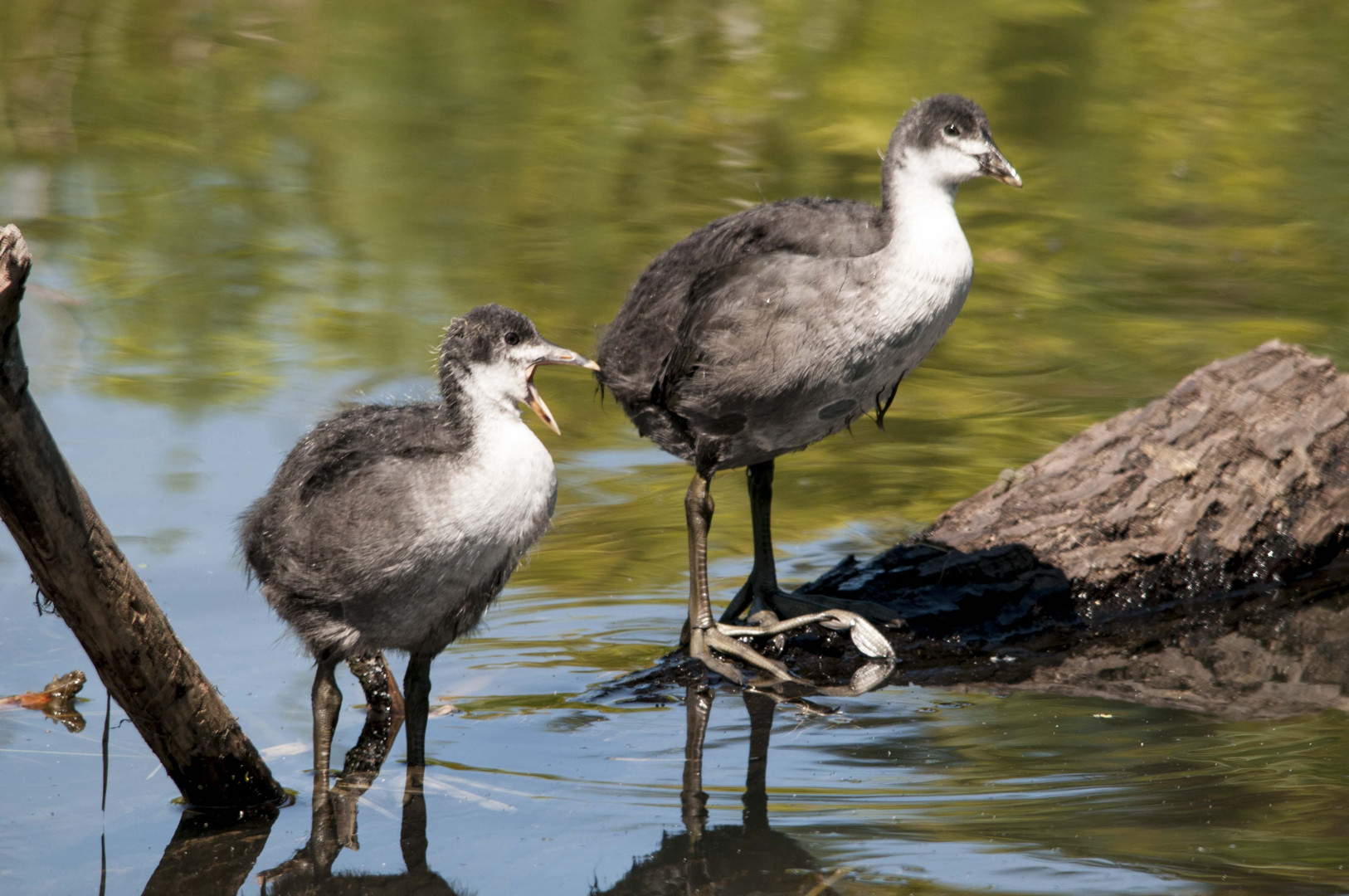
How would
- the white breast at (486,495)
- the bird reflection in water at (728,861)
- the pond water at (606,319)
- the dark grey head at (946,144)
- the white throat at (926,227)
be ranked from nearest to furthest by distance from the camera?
the bird reflection in water at (728,861) < the white breast at (486,495) < the pond water at (606,319) < the white throat at (926,227) < the dark grey head at (946,144)

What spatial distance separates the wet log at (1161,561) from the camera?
541 centimetres

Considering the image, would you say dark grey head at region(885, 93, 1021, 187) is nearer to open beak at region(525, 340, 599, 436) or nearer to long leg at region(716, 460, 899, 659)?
long leg at region(716, 460, 899, 659)

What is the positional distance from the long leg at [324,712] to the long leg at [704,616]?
133 cm

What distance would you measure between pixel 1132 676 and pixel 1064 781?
98cm

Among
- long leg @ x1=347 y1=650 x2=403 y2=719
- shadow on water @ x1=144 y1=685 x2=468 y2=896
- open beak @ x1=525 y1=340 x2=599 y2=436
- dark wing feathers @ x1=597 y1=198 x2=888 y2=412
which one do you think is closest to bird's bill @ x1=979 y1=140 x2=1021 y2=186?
dark wing feathers @ x1=597 y1=198 x2=888 y2=412

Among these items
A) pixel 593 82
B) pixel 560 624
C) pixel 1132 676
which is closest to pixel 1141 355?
pixel 1132 676

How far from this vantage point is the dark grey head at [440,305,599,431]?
4.27 metres

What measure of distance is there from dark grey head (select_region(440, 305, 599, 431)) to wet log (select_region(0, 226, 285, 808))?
3.17 ft

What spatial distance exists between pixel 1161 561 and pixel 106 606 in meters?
3.64

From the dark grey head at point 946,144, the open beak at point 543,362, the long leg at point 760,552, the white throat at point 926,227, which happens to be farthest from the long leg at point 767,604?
the open beak at point 543,362

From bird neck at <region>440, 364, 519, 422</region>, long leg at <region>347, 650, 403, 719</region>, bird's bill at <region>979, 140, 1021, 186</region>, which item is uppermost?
bird's bill at <region>979, 140, 1021, 186</region>

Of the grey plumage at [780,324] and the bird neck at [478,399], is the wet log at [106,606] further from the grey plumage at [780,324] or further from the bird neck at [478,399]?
the grey plumage at [780,324]

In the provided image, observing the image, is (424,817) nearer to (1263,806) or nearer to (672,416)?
(672,416)

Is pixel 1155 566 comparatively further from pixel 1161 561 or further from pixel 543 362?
pixel 543 362
